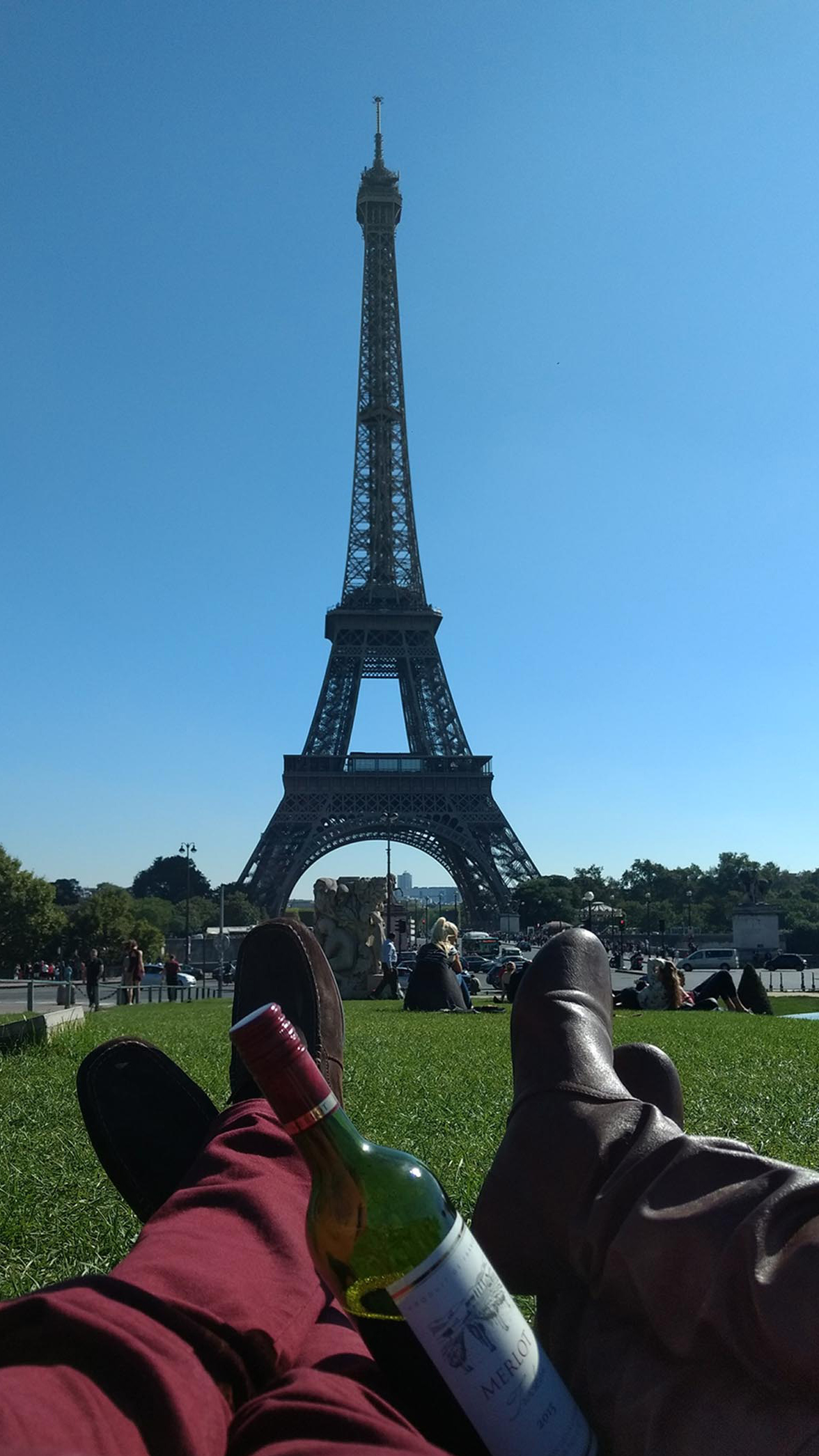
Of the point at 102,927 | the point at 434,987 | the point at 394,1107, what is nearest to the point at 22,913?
the point at 102,927

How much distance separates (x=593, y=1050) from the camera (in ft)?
5.64

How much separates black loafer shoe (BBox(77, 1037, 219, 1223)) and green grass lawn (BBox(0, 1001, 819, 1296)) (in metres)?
0.39

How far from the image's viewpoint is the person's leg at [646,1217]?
3.88 feet

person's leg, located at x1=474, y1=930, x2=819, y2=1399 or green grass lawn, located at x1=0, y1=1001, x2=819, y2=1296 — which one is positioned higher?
person's leg, located at x1=474, y1=930, x2=819, y2=1399

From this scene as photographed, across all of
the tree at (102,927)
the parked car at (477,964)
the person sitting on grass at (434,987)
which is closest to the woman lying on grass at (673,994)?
the person sitting on grass at (434,987)

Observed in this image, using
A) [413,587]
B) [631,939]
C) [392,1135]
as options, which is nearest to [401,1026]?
[392,1135]

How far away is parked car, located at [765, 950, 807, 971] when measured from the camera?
1863 inches

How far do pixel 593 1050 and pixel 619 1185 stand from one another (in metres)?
0.32

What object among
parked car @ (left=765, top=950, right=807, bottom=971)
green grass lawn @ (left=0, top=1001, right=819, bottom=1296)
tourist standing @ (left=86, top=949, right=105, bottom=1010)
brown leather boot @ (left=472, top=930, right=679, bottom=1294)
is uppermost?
brown leather boot @ (left=472, top=930, right=679, bottom=1294)

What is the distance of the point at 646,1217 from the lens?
1323 mm

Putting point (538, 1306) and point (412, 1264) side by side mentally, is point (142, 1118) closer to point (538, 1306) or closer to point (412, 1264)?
point (538, 1306)

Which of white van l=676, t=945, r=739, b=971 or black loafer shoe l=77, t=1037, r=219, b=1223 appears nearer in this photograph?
black loafer shoe l=77, t=1037, r=219, b=1223

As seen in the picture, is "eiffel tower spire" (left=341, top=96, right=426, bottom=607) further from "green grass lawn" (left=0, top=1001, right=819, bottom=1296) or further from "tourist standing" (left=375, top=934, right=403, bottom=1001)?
"green grass lawn" (left=0, top=1001, right=819, bottom=1296)

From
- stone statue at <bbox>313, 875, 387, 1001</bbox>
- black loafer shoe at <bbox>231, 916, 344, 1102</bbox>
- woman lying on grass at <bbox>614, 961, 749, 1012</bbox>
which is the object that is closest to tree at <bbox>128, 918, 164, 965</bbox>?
stone statue at <bbox>313, 875, 387, 1001</bbox>
